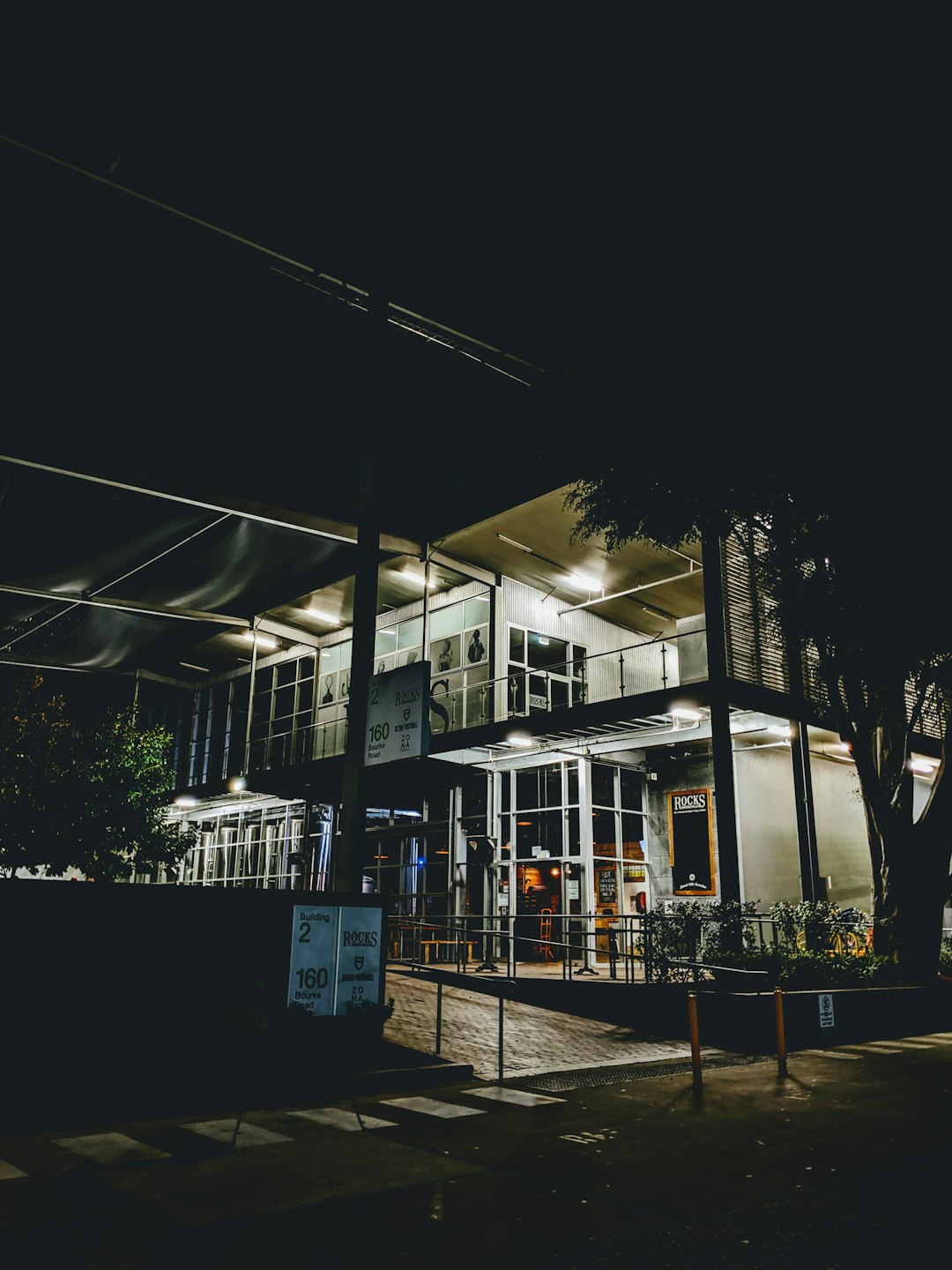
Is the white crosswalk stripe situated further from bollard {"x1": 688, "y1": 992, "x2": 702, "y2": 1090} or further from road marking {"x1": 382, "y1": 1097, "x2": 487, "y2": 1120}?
road marking {"x1": 382, "y1": 1097, "x2": 487, "y2": 1120}

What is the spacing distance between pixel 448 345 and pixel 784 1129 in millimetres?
12885

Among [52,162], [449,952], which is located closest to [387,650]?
[449,952]

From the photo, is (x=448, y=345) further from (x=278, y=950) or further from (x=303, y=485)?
(x=278, y=950)

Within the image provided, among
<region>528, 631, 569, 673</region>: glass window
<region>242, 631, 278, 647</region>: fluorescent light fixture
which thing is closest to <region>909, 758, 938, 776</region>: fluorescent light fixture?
<region>528, 631, 569, 673</region>: glass window

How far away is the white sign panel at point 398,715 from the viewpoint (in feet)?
32.4

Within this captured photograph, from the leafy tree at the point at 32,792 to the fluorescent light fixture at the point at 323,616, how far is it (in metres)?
6.82

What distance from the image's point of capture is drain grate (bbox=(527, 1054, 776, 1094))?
891 cm

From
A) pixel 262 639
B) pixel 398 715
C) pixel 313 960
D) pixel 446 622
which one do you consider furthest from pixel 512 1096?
pixel 262 639

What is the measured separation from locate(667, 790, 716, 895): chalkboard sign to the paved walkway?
257 inches

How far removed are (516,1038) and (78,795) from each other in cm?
1385

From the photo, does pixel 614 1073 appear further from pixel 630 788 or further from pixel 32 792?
pixel 32 792

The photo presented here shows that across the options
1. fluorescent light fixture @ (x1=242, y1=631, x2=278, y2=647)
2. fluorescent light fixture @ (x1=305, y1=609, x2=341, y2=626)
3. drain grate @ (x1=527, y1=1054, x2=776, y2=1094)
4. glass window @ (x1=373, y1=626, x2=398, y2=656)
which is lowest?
drain grate @ (x1=527, y1=1054, x2=776, y2=1094)

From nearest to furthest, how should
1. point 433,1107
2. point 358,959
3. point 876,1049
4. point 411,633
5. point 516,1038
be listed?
point 433,1107 → point 358,959 → point 516,1038 → point 876,1049 → point 411,633

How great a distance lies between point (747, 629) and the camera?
17.1 meters
